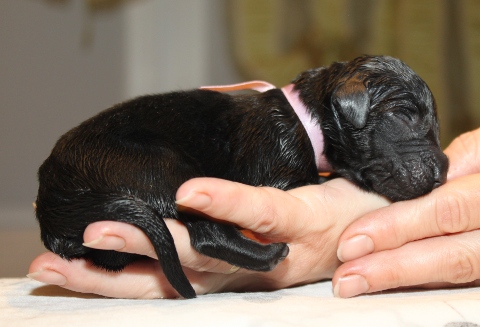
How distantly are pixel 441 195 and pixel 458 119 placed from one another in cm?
327

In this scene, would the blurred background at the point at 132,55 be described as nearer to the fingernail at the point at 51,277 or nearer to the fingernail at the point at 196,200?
the fingernail at the point at 51,277

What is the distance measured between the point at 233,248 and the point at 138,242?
282 millimetres

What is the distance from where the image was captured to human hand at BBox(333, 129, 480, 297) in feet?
5.81

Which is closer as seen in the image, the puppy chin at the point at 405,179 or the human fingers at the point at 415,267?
the human fingers at the point at 415,267

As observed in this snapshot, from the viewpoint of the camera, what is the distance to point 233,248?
5.61ft

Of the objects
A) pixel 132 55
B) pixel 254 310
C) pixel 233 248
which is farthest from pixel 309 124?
pixel 132 55

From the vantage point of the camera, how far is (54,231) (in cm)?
172

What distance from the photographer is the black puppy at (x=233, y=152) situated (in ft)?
5.59

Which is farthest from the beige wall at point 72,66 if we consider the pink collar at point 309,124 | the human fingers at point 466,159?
the human fingers at point 466,159

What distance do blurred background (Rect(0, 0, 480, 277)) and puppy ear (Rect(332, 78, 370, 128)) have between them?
9.50 ft

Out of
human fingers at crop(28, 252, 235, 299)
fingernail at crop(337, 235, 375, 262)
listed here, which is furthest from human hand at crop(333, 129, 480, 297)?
human fingers at crop(28, 252, 235, 299)

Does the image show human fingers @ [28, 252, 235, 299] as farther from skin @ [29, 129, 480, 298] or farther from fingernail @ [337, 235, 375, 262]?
fingernail @ [337, 235, 375, 262]

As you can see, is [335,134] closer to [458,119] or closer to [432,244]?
[432,244]

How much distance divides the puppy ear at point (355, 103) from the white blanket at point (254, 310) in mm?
581
